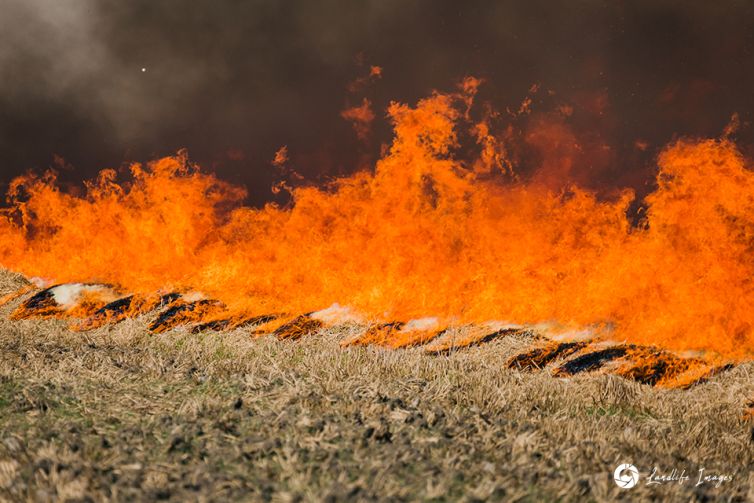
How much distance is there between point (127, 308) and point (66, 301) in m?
1.19

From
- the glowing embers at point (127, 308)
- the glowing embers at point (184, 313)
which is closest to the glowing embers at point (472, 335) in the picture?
the glowing embers at point (184, 313)

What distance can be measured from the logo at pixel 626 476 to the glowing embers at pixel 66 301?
9.46 m

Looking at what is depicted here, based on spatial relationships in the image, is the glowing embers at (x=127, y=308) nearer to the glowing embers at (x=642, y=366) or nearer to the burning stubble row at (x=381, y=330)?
the burning stubble row at (x=381, y=330)

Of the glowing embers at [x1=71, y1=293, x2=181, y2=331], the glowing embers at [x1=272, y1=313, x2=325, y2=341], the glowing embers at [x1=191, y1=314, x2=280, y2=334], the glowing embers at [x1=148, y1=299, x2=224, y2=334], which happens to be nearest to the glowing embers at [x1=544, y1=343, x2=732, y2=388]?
the glowing embers at [x1=272, y1=313, x2=325, y2=341]

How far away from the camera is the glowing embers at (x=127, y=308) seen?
34.0ft

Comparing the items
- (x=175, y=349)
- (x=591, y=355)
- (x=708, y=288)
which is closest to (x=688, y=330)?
(x=708, y=288)

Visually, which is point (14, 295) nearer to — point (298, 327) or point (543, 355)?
point (298, 327)

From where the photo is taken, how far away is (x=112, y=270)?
1164 cm

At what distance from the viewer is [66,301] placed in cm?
1085

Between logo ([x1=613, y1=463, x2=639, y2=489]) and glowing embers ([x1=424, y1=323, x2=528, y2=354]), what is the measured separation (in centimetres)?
460

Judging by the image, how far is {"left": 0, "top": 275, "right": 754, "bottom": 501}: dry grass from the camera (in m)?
3.67

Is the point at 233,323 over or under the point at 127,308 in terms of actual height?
under

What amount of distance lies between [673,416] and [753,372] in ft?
8.97

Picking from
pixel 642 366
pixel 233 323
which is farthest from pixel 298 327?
pixel 642 366
